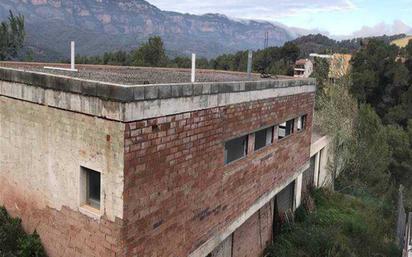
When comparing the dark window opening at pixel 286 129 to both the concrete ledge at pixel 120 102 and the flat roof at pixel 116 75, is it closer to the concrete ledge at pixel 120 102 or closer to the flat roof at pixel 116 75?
the flat roof at pixel 116 75

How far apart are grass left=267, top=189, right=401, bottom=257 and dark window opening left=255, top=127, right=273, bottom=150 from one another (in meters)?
3.63

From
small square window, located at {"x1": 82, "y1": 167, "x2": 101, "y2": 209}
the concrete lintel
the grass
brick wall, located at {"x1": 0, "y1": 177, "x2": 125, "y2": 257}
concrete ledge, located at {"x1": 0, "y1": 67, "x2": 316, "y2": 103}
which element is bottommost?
the grass

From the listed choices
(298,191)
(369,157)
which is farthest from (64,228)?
(369,157)

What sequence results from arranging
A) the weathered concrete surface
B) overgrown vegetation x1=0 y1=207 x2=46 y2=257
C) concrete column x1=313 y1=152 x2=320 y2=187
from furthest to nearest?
concrete column x1=313 y1=152 x2=320 y2=187 → overgrown vegetation x1=0 y1=207 x2=46 y2=257 → the weathered concrete surface

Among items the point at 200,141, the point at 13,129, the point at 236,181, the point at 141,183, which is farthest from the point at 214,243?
the point at 13,129

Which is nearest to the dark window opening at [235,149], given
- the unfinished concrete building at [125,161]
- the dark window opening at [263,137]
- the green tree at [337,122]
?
the unfinished concrete building at [125,161]

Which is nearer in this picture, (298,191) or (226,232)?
(226,232)

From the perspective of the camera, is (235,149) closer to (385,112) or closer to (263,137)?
(263,137)

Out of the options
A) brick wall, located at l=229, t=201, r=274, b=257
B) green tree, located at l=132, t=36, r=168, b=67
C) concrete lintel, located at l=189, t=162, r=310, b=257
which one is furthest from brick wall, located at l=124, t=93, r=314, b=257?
green tree, located at l=132, t=36, r=168, b=67

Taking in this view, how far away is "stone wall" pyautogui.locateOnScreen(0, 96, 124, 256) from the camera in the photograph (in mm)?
5859

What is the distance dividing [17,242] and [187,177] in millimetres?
3264

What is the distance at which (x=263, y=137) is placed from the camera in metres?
10.7

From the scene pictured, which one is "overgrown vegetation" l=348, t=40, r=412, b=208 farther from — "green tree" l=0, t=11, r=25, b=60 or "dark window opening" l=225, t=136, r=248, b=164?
"green tree" l=0, t=11, r=25, b=60

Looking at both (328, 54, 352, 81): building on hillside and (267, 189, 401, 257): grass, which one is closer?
(267, 189, 401, 257): grass
